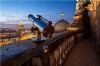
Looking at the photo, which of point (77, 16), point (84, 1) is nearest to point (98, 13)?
point (77, 16)

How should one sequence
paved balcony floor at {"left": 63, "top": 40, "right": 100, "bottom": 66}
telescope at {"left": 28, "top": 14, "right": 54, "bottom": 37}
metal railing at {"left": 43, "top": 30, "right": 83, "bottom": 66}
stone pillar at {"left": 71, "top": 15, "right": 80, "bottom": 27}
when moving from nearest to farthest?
telescope at {"left": 28, "top": 14, "right": 54, "bottom": 37} → metal railing at {"left": 43, "top": 30, "right": 83, "bottom": 66} → paved balcony floor at {"left": 63, "top": 40, "right": 100, "bottom": 66} → stone pillar at {"left": 71, "top": 15, "right": 80, "bottom": 27}

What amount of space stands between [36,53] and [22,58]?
826 mm

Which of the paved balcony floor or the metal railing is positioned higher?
the metal railing

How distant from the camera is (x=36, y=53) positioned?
3256 mm

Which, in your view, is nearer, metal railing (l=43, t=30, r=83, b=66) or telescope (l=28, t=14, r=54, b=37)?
telescope (l=28, t=14, r=54, b=37)

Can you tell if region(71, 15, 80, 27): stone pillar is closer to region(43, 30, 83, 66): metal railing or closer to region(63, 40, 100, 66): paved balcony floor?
region(63, 40, 100, 66): paved balcony floor

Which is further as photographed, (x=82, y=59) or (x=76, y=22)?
(x=76, y=22)

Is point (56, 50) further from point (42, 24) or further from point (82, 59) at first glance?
point (82, 59)

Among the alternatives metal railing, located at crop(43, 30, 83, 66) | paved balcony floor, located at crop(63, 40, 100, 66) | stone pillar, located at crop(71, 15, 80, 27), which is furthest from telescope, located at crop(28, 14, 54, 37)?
stone pillar, located at crop(71, 15, 80, 27)

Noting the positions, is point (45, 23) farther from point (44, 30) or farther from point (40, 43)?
point (40, 43)

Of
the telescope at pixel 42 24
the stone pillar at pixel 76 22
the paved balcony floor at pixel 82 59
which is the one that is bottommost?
the paved balcony floor at pixel 82 59

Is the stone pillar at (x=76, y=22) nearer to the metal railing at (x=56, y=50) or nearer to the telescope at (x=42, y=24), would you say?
the metal railing at (x=56, y=50)

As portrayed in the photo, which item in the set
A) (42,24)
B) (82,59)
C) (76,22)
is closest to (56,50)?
(42,24)

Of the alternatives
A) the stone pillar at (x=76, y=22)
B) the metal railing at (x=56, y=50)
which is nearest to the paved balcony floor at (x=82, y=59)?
the metal railing at (x=56, y=50)
